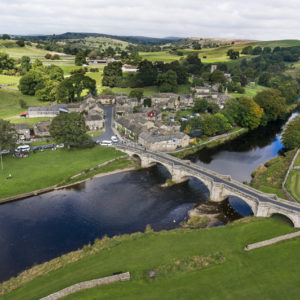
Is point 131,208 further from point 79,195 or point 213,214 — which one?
point 213,214

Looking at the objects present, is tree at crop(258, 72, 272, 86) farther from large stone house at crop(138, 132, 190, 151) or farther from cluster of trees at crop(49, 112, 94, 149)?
cluster of trees at crop(49, 112, 94, 149)

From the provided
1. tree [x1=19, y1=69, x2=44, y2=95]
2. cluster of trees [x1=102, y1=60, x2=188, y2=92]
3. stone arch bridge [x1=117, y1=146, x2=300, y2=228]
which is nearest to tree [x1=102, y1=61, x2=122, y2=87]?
cluster of trees [x1=102, y1=60, x2=188, y2=92]

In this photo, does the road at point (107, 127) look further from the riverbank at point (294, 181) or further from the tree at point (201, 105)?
the riverbank at point (294, 181)

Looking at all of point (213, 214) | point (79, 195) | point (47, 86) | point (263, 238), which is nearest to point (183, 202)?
point (213, 214)

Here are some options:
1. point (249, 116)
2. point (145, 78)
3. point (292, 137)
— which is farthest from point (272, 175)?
point (145, 78)

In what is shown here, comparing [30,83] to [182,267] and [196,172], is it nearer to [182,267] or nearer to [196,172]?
[196,172]

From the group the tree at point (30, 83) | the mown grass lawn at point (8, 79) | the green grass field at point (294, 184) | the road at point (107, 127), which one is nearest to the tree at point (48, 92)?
the tree at point (30, 83)
